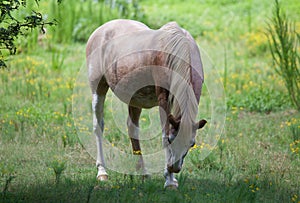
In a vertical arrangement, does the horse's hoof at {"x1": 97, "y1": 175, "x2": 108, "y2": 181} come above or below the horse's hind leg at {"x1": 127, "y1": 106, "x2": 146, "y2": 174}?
below

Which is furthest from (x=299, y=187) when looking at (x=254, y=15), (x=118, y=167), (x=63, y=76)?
(x=254, y=15)

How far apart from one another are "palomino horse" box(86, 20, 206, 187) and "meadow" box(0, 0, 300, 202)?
1.45ft

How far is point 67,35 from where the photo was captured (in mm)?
12609

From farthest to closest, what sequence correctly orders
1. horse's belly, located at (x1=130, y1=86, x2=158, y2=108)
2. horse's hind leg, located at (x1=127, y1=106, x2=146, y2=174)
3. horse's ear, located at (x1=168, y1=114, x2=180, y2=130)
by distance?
horse's hind leg, located at (x1=127, y1=106, x2=146, y2=174) → horse's belly, located at (x1=130, y1=86, x2=158, y2=108) → horse's ear, located at (x1=168, y1=114, x2=180, y2=130)

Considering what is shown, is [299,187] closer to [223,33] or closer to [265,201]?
[265,201]

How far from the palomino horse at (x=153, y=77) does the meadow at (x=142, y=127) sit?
1.45ft

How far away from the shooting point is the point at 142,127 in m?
8.04

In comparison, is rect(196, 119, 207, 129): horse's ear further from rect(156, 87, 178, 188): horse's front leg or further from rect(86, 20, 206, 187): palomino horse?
rect(156, 87, 178, 188): horse's front leg

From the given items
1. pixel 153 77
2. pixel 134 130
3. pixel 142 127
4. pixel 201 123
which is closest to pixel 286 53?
pixel 142 127

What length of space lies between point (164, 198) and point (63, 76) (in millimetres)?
5900

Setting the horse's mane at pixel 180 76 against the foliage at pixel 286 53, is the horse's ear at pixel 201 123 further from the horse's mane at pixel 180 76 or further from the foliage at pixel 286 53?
the foliage at pixel 286 53

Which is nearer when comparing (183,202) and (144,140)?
(183,202)

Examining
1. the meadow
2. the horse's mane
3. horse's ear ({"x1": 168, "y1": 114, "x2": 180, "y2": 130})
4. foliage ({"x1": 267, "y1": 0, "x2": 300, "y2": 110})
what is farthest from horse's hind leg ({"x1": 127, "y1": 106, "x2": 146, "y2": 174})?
foliage ({"x1": 267, "y1": 0, "x2": 300, "y2": 110})

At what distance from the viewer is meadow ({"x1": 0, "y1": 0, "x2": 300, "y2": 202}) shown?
5.22 m
